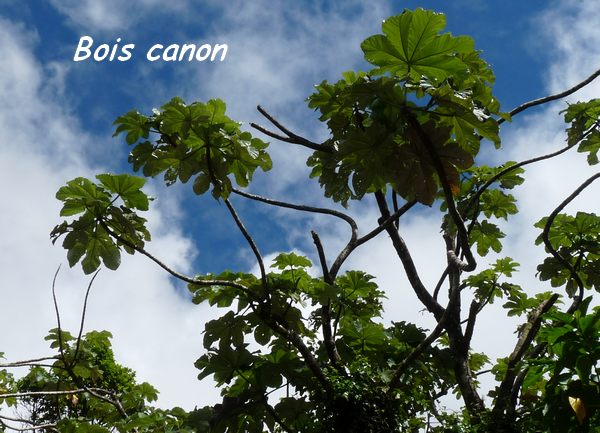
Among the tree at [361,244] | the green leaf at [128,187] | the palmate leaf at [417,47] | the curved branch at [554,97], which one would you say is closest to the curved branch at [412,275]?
the tree at [361,244]

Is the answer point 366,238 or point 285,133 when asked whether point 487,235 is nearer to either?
point 366,238

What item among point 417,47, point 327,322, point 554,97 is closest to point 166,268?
point 327,322

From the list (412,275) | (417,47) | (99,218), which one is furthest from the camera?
(412,275)

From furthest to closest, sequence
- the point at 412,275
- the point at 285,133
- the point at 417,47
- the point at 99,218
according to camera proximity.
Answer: the point at 412,275, the point at 285,133, the point at 99,218, the point at 417,47

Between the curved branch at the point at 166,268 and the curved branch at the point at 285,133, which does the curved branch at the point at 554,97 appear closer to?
the curved branch at the point at 285,133

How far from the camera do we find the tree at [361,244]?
3.75 m

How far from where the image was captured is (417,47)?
3.70 m

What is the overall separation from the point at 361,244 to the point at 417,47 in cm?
233

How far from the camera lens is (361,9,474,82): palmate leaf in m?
3.62

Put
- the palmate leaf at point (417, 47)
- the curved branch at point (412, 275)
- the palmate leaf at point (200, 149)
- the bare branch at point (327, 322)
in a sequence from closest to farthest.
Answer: the palmate leaf at point (417, 47), the palmate leaf at point (200, 149), the bare branch at point (327, 322), the curved branch at point (412, 275)

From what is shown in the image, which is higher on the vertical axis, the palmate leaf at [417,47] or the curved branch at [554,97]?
the curved branch at [554,97]

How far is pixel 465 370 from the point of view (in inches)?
223

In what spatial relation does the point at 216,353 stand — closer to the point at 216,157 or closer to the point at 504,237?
the point at 216,157

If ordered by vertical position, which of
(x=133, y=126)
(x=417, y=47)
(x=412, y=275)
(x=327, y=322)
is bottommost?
(x=327, y=322)
